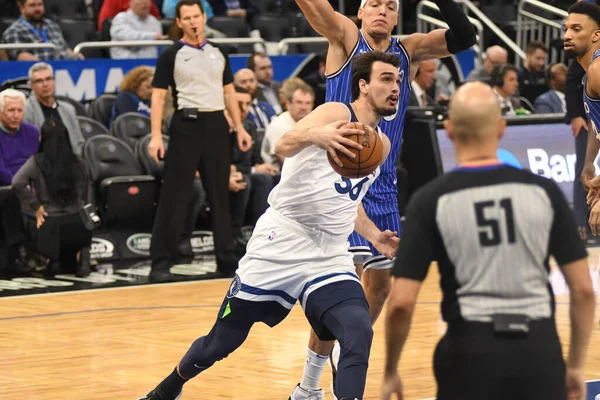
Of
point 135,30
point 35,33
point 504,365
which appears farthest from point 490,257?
point 135,30

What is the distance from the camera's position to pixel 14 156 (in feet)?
35.1

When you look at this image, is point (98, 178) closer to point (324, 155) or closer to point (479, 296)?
point (324, 155)

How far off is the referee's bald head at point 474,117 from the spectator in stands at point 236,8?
40.5ft

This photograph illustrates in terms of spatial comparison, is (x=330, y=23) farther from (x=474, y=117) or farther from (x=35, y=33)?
(x=35, y=33)

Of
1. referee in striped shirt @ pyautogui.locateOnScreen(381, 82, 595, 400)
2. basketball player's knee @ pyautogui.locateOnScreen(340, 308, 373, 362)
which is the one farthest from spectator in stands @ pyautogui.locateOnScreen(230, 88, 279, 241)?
referee in striped shirt @ pyautogui.locateOnScreen(381, 82, 595, 400)

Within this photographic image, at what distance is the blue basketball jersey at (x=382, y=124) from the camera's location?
6.19 meters

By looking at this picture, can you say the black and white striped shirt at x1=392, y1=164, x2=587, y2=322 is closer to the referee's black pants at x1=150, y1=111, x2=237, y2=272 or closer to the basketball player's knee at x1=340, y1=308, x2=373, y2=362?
the basketball player's knee at x1=340, y1=308, x2=373, y2=362

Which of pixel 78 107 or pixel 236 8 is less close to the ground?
pixel 236 8

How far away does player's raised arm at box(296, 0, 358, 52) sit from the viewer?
6051mm

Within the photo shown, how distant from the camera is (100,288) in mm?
9867

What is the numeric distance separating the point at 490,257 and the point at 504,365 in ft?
1.02

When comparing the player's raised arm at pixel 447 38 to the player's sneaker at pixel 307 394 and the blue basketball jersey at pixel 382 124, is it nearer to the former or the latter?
the blue basketball jersey at pixel 382 124

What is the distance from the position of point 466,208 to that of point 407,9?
15053mm

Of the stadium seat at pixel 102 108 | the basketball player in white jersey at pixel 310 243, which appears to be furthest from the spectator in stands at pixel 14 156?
the basketball player in white jersey at pixel 310 243
